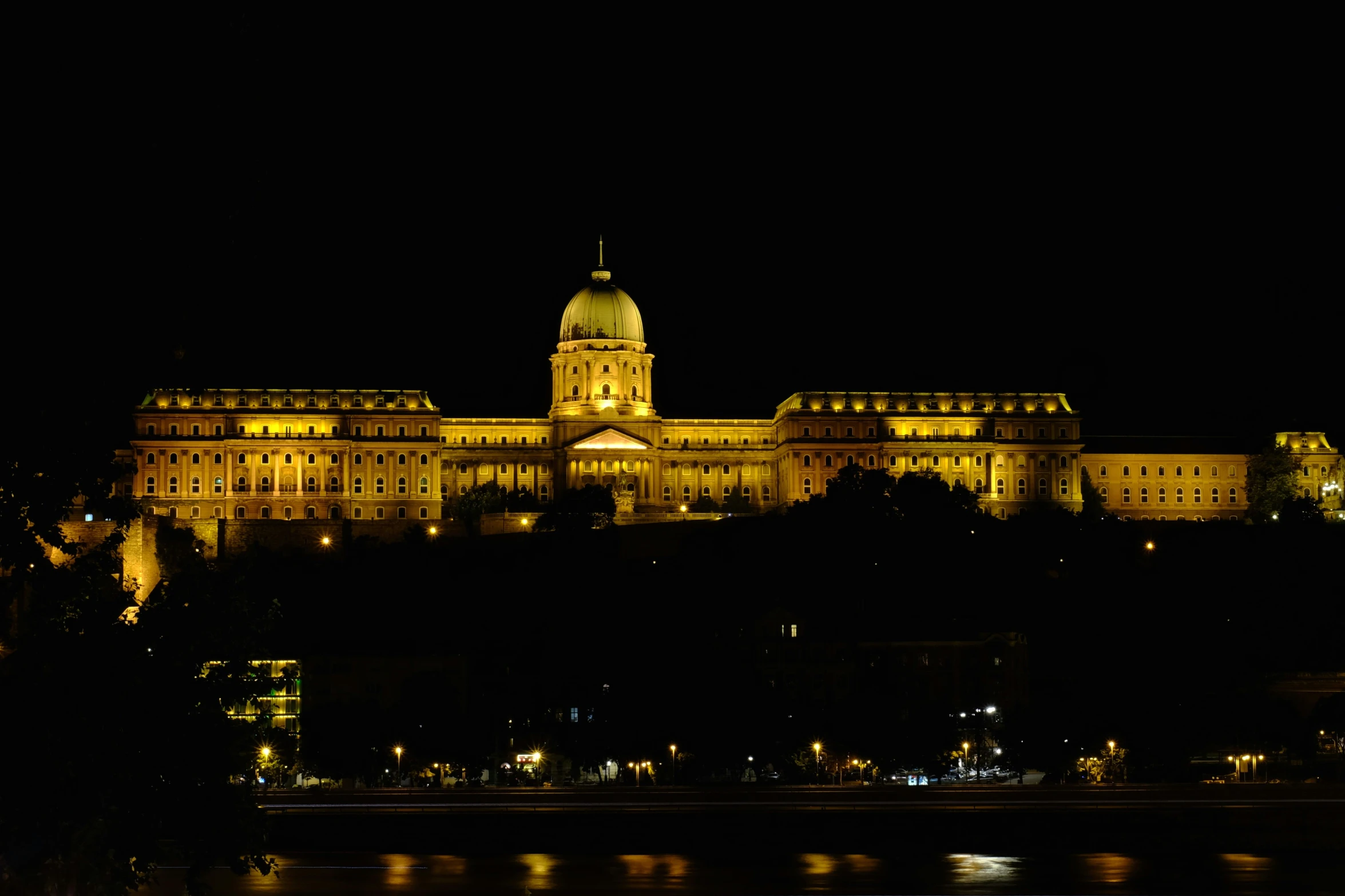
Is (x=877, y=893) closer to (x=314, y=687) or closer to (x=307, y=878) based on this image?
(x=307, y=878)

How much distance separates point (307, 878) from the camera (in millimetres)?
53531

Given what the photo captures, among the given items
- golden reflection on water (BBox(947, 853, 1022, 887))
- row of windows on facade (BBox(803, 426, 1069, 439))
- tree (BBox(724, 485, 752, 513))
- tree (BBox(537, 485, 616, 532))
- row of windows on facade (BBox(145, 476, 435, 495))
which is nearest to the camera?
golden reflection on water (BBox(947, 853, 1022, 887))

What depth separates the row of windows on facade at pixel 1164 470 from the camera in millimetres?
146625

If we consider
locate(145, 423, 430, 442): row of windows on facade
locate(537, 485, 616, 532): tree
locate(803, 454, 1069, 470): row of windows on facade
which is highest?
locate(145, 423, 430, 442): row of windows on facade

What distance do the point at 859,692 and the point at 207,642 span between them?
181 feet

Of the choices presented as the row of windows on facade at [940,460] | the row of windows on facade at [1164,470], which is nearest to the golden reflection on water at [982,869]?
the row of windows on facade at [940,460]

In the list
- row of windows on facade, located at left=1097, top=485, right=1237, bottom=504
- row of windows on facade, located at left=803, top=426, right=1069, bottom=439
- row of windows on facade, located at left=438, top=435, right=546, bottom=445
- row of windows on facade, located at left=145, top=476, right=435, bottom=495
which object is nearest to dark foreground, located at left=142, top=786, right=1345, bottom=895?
row of windows on facade, located at left=145, top=476, right=435, bottom=495

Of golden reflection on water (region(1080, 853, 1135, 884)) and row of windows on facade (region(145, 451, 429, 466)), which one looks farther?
row of windows on facade (region(145, 451, 429, 466))

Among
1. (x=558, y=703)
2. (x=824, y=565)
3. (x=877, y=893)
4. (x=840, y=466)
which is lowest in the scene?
(x=877, y=893)

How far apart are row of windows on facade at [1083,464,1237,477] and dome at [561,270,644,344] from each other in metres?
36.0

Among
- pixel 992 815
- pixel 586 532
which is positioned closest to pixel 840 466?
pixel 586 532

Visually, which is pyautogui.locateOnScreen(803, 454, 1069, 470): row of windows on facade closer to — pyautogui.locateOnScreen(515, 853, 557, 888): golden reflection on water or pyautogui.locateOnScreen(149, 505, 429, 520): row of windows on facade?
pyautogui.locateOnScreen(149, 505, 429, 520): row of windows on facade

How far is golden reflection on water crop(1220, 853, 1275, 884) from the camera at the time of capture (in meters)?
53.5

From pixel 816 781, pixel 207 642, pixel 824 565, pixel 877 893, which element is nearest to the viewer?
pixel 207 642
